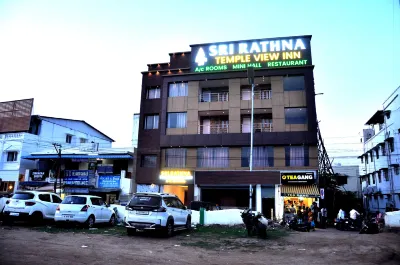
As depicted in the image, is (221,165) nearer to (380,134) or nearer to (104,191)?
(104,191)

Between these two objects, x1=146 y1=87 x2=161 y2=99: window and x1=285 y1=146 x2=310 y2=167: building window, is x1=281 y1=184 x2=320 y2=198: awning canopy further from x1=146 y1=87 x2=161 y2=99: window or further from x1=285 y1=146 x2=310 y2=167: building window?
x1=146 y1=87 x2=161 y2=99: window

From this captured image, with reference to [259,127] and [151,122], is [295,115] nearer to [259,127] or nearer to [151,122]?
[259,127]

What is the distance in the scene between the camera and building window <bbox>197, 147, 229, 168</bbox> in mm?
28938

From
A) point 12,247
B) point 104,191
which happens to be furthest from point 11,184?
point 12,247

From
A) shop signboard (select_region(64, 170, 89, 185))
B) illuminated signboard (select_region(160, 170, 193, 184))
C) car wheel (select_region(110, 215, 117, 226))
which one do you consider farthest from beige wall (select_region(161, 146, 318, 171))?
car wheel (select_region(110, 215, 117, 226))

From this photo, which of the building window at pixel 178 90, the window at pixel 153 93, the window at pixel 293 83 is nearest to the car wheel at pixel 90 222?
the building window at pixel 178 90

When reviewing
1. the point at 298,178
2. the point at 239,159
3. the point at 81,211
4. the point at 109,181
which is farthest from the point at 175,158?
the point at 81,211

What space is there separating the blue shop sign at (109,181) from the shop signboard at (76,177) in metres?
1.36

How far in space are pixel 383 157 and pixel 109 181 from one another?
33081 millimetres

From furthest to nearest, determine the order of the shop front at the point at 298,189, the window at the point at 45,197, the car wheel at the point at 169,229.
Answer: the shop front at the point at 298,189, the window at the point at 45,197, the car wheel at the point at 169,229

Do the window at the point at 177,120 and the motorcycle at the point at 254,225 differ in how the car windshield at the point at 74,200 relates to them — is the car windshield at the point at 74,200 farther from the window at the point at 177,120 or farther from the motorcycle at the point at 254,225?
the window at the point at 177,120

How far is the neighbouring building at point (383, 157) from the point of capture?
33.6 m

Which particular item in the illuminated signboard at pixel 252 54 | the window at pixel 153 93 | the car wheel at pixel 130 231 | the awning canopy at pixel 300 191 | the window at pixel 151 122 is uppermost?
the illuminated signboard at pixel 252 54

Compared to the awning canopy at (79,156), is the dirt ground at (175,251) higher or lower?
lower
